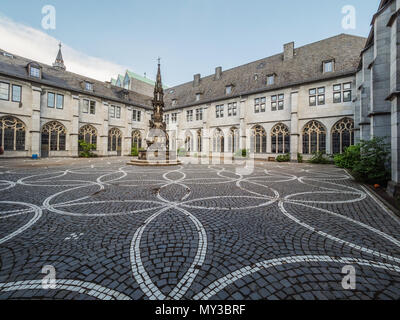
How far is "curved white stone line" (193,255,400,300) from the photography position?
6.59 feet

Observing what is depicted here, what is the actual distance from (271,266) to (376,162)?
8495 mm

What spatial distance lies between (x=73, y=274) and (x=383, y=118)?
39.2 ft

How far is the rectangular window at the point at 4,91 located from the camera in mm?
19520

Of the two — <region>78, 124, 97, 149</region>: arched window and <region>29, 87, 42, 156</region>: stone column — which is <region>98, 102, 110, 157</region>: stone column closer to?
<region>78, 124, 97, 149</region>: arched window

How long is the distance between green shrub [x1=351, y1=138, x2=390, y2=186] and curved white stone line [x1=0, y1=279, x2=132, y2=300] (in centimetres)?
995

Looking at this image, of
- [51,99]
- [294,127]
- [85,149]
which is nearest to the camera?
[294,127]

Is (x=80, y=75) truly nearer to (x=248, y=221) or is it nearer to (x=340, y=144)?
(x=248, y=221)

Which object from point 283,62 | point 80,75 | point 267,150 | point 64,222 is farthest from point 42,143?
point 283,62

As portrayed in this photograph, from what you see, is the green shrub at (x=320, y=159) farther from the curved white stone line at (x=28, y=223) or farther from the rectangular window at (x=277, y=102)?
the curved white stone line at (x=28, y=223)

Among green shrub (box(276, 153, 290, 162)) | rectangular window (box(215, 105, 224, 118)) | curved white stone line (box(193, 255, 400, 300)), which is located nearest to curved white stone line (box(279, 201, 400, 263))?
curved white stone line (box(193, 255, 400, 300))

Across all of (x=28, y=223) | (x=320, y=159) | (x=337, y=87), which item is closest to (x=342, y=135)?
(x=320, y=159)

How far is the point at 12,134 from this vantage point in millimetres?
20375

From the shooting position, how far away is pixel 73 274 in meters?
2.22

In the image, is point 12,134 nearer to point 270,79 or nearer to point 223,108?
point 223,108
